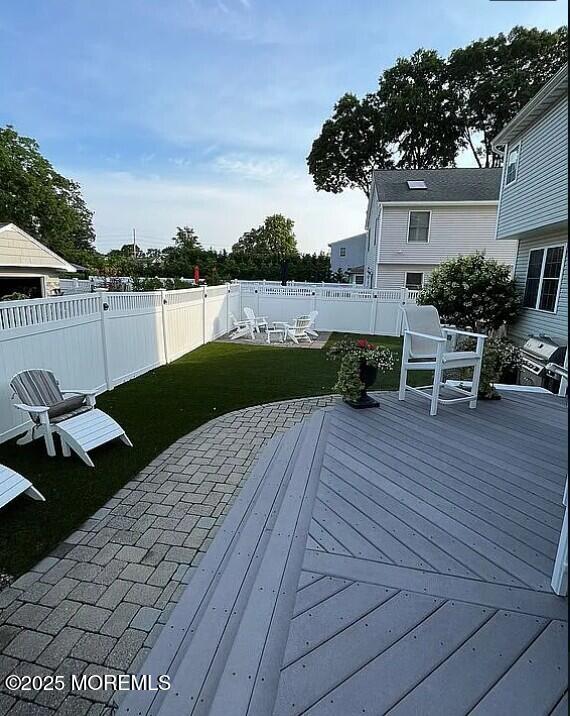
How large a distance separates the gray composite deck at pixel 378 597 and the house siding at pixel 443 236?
12703 millimetres

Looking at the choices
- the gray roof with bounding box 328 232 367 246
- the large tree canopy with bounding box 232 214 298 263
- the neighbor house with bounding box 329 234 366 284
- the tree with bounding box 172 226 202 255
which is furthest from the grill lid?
the tree with bounding box 172 226 202 255

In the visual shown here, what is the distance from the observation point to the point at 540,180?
7184 mm

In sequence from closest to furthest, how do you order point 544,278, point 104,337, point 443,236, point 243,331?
point 104,337 → point 544,278 → point 243,331 → point 443,236

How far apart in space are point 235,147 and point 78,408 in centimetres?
1094

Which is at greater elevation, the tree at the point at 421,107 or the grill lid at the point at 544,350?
the tree at the point at 421,107

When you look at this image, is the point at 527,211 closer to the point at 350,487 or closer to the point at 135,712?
the point at 350,487

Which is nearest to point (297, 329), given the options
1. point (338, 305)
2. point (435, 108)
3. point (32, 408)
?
point (338, 305)

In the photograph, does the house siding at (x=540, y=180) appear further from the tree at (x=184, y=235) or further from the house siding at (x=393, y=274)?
the tree at (x=184, y=235)

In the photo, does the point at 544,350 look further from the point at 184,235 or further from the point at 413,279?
the point at 184,235

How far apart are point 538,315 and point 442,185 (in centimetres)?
918

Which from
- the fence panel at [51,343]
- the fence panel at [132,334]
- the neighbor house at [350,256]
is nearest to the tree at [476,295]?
the fence panel at [132,334]

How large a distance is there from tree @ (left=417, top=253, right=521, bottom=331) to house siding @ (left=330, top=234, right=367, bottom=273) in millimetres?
18048

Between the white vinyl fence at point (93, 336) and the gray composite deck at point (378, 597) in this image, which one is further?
the white vinyl fence at point (93, 336)

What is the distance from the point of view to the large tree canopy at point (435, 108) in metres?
21.4
